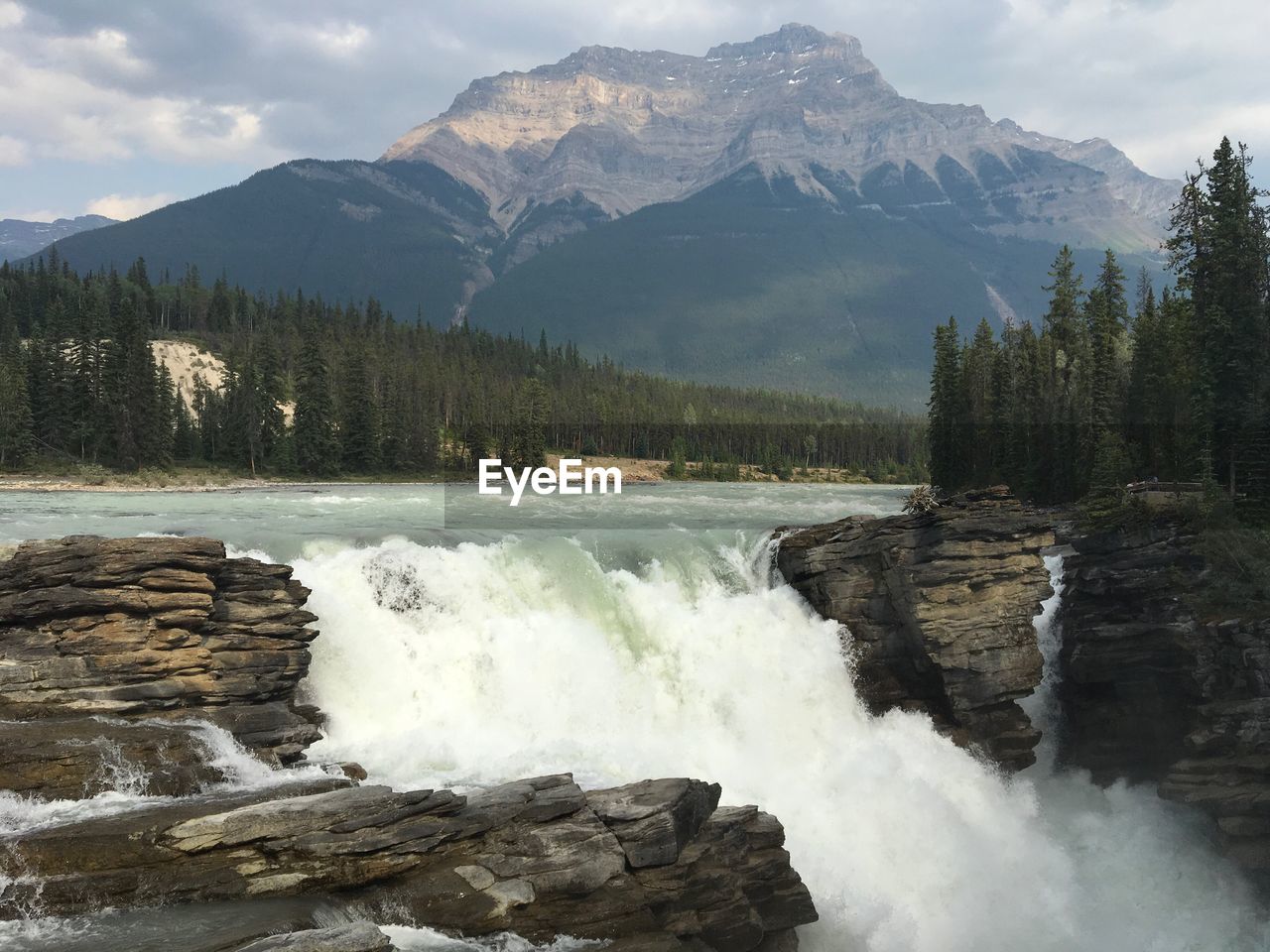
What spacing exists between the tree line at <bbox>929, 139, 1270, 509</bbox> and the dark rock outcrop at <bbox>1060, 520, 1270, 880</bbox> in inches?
231

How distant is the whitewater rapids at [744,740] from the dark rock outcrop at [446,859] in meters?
4.21

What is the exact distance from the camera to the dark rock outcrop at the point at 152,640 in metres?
23.0

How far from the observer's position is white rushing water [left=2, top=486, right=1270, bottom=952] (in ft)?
84.8

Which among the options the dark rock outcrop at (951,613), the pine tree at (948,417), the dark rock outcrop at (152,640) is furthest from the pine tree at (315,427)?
the dark rock outcrop at (152,640)

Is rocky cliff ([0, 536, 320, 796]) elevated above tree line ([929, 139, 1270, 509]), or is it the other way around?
tree line ([929, 139, 1270, 509])

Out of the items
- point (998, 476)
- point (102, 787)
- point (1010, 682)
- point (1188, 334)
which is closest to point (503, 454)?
point (998, 476)

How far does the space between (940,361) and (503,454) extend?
2707 inches

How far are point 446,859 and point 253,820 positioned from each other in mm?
3579

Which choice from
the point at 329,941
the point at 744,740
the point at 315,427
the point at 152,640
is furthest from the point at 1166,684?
the point at 315,427

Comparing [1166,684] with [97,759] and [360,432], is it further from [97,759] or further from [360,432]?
[360,432]

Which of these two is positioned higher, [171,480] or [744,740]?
[171,480]

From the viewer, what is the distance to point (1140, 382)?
62.3 metres

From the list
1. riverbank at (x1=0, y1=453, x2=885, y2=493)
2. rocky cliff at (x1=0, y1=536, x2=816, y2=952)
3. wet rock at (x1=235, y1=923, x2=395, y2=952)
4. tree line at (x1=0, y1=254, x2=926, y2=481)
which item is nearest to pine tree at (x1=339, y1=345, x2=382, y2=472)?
tree line at (x1=0, y1=254, x2=926, y2=481)

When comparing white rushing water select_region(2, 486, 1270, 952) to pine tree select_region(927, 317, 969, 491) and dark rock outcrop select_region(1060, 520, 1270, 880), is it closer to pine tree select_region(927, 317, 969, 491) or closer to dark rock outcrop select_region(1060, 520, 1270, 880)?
dark rock outcrop select_region(1060, 520, 1270, 880)
